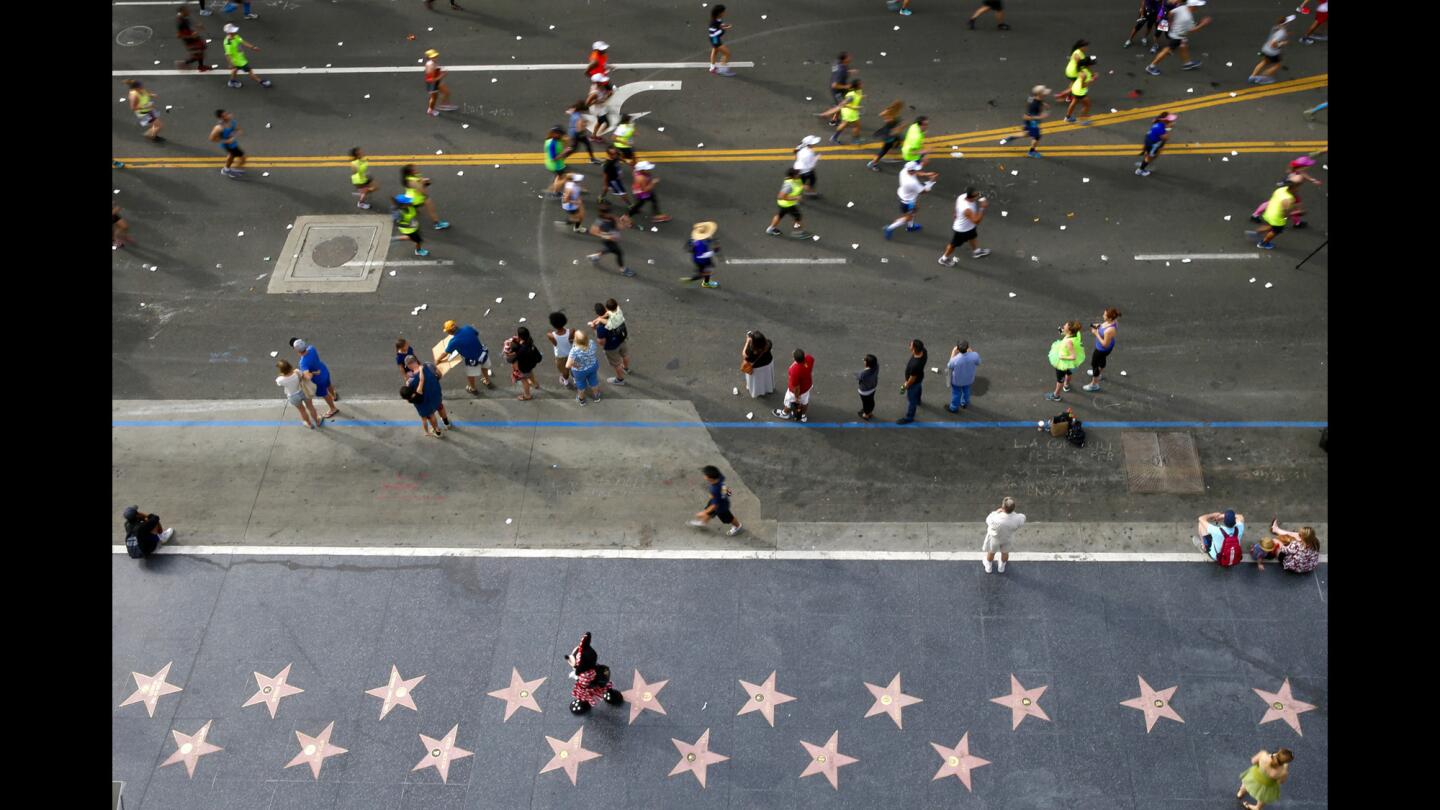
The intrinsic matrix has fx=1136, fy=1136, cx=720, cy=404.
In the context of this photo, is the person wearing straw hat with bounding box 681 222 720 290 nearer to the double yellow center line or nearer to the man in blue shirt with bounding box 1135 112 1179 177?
the double yellow center line

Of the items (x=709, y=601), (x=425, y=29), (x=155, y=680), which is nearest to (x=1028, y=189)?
(x=709, y=601)

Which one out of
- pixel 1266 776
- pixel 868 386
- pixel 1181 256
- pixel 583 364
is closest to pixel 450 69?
pixel 583 364

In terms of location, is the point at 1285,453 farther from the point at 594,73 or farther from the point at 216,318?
the point at 216,318

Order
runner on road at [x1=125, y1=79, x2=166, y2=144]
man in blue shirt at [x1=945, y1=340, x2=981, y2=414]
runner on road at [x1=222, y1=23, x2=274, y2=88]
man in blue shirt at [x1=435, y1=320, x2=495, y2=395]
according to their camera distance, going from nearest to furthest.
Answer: man in blue shirt at [x1=945, y1=340, x2=981, y2=414]
man in blue shirt at [x1=435, y1=320, x2=495, y2=395]
runner on road at [x1=125, y1=79, x2=166, y2=144]
runner on road at [x1=222, y1=23, x2=274, y2=88]

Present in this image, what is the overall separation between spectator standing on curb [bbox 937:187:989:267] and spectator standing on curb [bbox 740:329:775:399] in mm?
3714

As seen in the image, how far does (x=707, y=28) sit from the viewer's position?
80.9 ft

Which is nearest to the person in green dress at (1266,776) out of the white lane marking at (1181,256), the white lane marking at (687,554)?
the white lane marking at (687,554)

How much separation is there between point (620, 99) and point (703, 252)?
5.97 m

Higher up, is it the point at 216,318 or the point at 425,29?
the point at 425,29

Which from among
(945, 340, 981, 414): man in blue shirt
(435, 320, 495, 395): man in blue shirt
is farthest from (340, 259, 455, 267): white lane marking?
(945, 340, 981, 414): man in blue shirt

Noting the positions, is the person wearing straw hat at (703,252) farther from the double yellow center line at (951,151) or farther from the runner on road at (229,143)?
the runner on road at (229,143)

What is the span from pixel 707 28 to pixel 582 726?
1627 centimetres

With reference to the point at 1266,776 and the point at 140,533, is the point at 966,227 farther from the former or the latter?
the point at 140,533

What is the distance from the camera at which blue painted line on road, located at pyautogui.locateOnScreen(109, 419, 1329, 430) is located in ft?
55.0
